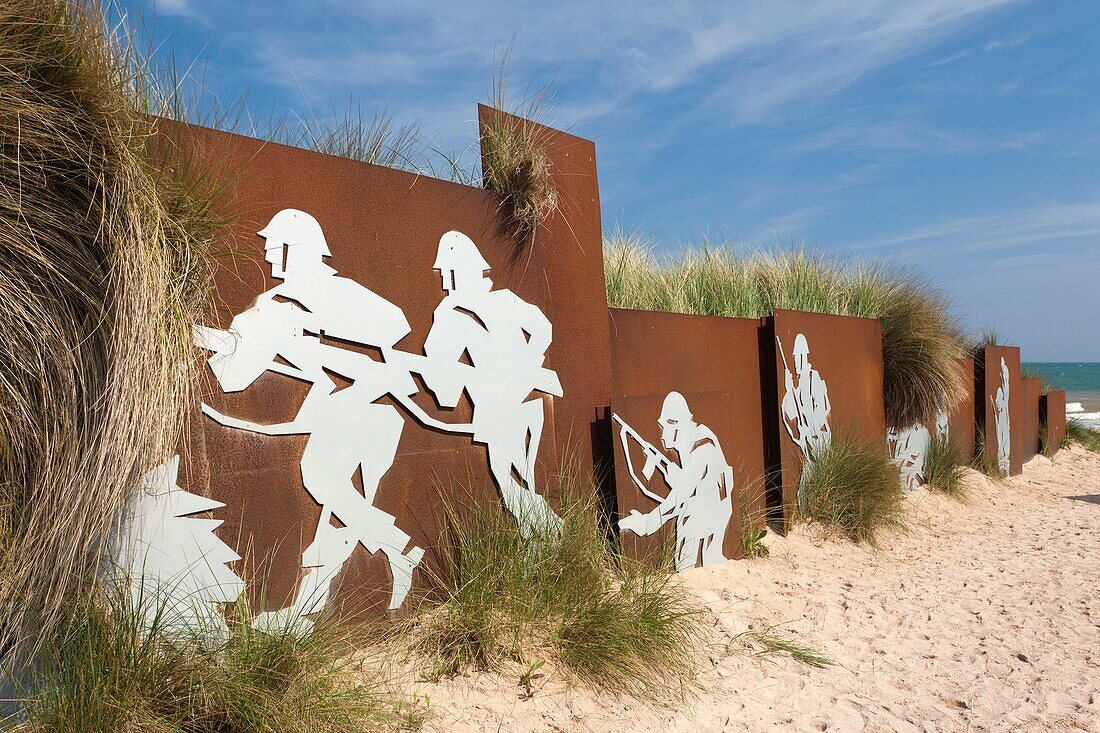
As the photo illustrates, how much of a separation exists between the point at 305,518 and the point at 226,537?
350 mm

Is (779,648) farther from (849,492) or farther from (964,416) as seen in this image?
(964,416)

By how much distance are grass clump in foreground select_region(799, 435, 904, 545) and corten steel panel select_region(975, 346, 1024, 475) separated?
4728 millimetres

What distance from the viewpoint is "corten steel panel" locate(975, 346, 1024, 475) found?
1109cm

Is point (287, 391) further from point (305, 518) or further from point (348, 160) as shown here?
point (348, 160)

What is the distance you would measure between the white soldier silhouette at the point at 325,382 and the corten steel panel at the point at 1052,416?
1421cm

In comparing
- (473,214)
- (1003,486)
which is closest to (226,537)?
(473,214)

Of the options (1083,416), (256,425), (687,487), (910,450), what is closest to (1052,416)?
(910,450)

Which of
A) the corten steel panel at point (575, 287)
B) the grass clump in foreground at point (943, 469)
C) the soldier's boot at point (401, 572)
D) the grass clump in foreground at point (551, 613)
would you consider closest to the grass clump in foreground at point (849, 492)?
the grass clump in foreground at point (943, 469)

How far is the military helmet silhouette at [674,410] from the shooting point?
206 inches

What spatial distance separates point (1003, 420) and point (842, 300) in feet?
15.9

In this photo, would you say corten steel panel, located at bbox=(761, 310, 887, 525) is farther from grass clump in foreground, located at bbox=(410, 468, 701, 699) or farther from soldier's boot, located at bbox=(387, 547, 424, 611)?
soldier's boot, located at bbox=(387, 547, 424, 611)

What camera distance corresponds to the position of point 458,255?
4.24m

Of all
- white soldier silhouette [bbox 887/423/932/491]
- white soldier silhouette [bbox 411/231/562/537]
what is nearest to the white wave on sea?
white soldier silhouette [bbox 887/423/932/491]

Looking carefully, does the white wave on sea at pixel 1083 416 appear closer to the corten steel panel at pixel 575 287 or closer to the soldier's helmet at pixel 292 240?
the corten steel panel at pixel 575 287
